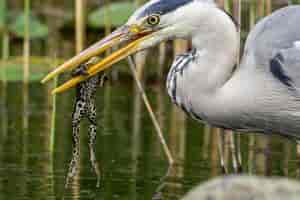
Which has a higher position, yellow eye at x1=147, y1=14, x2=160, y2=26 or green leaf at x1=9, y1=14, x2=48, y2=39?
green leaf at x1=9, y1=14, x2=48, y2=39

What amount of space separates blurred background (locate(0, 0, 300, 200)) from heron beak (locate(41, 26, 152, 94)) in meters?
0.68

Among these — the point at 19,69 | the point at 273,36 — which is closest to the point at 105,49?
the point at 273,36

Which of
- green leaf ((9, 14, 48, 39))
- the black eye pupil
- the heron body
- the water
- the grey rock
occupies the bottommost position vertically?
the grey rock

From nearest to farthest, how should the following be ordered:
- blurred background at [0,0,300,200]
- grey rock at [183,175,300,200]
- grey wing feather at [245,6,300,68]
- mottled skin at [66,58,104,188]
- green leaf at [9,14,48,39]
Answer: grey rock at [183,175,300,200] → grey wing feather at [245,6,300,68] → mottled skin at [66,58,104,188] → blurred background at [0,0,300,200] → green leaf at [9,14,48,39]

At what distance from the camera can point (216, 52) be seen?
5707 mm

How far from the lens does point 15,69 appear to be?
960 cm

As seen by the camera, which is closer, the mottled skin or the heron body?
the heron body

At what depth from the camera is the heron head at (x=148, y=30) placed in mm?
5719

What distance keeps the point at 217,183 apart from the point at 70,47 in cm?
770

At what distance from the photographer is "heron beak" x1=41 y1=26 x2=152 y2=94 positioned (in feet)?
18.8

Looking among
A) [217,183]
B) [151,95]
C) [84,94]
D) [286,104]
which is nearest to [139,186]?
[84,94]

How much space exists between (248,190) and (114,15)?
23.7ft

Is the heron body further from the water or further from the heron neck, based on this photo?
the water

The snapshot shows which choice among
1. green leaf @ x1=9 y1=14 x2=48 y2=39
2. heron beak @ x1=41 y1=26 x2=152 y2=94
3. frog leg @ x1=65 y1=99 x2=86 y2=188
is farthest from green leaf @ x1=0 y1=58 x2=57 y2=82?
heron beak @ x1=41 y1=26 x2=152 y2=94
